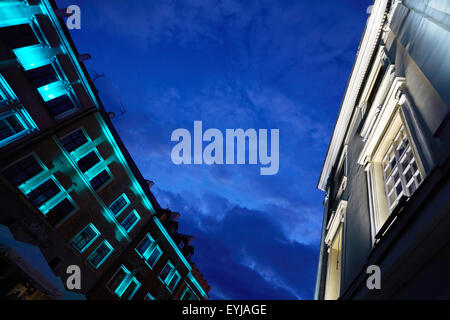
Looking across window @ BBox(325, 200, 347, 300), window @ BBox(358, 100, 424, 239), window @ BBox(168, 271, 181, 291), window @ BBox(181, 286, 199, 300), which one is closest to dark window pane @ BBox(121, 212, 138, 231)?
window @ BBox(168, 271, 181, 291)

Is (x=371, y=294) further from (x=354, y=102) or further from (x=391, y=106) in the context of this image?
(x=354, y=102)

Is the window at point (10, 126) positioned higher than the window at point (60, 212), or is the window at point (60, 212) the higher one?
the window at point (10, 126)

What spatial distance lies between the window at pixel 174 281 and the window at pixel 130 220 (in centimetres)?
934

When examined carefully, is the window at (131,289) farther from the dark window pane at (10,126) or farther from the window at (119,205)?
the dark window pane at (10,126)

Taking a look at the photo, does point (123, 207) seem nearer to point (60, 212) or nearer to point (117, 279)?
point (60, 212)

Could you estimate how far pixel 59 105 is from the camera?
16.0 meters

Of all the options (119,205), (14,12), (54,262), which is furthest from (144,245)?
(14,12)

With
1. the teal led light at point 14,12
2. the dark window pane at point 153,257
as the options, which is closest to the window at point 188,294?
the dark window pane at point 153,257

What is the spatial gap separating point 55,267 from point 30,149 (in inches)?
296

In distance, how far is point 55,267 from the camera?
14.4 m

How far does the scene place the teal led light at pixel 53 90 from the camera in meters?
14.8

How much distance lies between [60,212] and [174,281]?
16.2m
